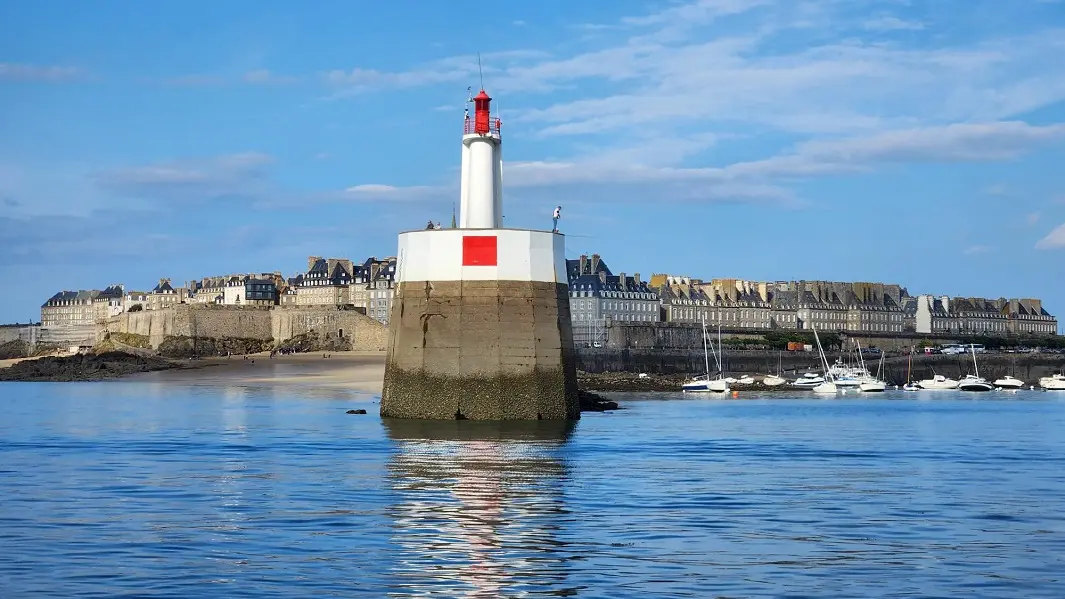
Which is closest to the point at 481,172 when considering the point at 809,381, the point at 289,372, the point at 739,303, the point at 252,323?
the point at 289,372

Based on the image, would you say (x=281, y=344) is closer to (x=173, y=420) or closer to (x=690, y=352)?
(x=690, y=352)

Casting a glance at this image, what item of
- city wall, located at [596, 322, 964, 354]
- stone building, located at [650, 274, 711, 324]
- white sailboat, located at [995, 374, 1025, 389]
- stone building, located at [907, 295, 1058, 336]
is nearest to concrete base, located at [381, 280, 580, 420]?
city wall, located at [596, 322, 964, 354]

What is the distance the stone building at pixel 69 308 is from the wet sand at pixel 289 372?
9042 cm

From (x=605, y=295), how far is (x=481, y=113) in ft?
256

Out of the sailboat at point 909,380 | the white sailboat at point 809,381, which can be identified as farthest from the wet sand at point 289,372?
the sailboat at point 909,380

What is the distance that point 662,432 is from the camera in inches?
1272

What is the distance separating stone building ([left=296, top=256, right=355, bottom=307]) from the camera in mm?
123188

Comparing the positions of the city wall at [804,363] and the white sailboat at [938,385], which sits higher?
the city wall at [804,363]

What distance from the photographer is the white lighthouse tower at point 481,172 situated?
3159 centimetres

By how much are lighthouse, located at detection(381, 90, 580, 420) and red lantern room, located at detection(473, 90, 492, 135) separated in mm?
2797

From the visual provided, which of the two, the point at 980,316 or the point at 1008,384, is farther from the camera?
the point at 980,316

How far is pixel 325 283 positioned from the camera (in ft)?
411

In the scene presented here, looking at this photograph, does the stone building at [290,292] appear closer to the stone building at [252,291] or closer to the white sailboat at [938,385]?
the stone building at [252,291]

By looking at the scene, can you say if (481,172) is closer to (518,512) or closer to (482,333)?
(482,333)
